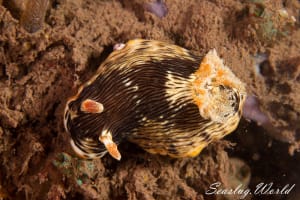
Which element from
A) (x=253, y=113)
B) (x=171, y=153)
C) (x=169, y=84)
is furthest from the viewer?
(x=253, y=113)

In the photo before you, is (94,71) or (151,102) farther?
(94,71)

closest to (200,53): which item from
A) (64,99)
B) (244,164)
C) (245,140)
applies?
(245,140)

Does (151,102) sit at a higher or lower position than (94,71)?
higher

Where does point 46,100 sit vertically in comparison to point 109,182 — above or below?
above

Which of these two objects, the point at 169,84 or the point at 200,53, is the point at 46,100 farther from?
the point at 200,53

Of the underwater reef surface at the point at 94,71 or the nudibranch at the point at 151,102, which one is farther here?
the underwater reef surface at the point at 94,71
